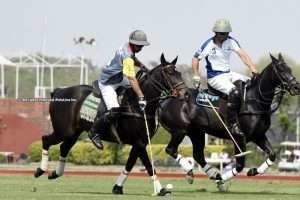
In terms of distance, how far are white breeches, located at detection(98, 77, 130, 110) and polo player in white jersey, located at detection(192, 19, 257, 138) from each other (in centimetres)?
181

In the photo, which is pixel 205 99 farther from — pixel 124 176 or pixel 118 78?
pixel 124 176

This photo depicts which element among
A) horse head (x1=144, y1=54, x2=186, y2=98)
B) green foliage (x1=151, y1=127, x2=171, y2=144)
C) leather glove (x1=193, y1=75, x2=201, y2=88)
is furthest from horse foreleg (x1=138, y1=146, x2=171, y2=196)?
green foliage (x1=151, y1=127, x2=171, y2=144)

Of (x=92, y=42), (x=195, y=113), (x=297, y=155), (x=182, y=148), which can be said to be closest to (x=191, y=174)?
(x=195, y=113)

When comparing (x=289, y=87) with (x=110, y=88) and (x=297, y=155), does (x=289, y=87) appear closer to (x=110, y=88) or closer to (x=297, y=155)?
(x=110, y=88)

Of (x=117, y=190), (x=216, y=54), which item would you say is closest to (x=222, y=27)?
(x=216, y=54)

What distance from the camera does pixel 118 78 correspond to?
17422 millimetres

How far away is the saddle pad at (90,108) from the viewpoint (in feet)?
58.6

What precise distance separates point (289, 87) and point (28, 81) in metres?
121

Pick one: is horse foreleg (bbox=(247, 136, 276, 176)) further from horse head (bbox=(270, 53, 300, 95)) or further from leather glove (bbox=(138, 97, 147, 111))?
leather glove (bbox=(138, 97, 147, 111))

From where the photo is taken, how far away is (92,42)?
64438 mm

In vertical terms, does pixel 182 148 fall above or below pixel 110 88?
below

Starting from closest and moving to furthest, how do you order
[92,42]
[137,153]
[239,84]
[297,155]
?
[137,153]
[239,84]
[297,155]
[92,42]

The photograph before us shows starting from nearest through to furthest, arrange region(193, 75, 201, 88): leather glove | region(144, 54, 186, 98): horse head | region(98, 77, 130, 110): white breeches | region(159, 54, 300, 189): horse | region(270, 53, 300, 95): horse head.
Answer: region(144, 54, 186, 98): horse head < region(98, 77, 130, 110): white breeches < region(270, 53, 300, 95): horse head < region(159, 54, 300, 189): horse < region(193, 75, 201, 88): leather glove

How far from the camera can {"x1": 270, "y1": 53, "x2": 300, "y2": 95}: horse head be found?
17.8 meters
